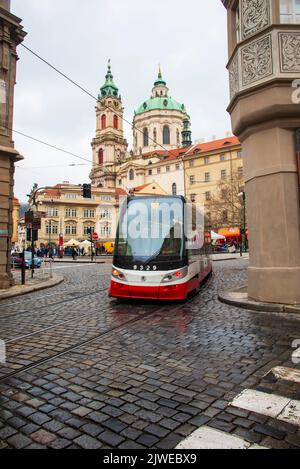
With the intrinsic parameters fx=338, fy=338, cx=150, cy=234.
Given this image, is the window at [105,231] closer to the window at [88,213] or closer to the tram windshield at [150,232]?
the window at [88,213]

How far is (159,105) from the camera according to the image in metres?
104

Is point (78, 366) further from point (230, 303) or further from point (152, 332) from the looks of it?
point (230, 303)

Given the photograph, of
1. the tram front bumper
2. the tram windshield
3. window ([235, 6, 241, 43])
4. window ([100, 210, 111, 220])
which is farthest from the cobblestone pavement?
window ([100, 210, 111, 220])

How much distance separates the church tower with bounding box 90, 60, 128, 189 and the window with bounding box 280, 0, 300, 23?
94.8 m

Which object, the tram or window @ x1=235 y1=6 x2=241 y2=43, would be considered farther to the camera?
window @ x1=235 y1=6 x2=241 y2=43

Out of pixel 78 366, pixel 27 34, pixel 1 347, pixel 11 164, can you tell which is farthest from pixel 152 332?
pixel 27 34

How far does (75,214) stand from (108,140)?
103ft

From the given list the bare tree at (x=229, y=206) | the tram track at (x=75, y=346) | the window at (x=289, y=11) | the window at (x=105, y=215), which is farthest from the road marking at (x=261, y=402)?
the window at (x=105, y=215)

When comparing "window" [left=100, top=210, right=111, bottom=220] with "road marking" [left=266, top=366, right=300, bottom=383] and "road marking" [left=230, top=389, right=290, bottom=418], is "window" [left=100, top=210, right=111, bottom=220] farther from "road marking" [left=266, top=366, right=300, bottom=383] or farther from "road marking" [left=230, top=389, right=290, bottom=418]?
"road marking" [left=230, top=389, right=290, bottom=418]

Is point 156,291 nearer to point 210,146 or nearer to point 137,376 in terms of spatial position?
point 137,376

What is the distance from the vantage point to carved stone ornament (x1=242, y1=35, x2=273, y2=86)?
812cm

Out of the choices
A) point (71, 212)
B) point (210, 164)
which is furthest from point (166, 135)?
point (71, 212)

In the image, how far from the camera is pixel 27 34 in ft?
45.9
